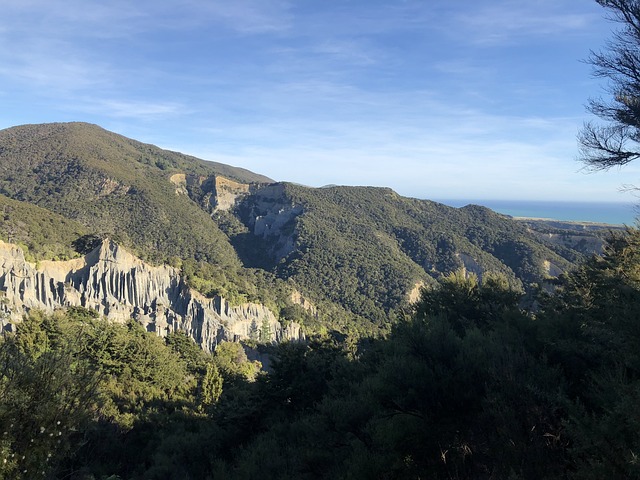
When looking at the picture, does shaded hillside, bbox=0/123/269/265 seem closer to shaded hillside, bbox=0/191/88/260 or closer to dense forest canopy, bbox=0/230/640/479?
shaded hillside, bbox=0/191/88/260

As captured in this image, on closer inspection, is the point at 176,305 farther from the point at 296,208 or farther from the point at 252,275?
the point at 296,208

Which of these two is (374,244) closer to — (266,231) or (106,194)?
(266,231)

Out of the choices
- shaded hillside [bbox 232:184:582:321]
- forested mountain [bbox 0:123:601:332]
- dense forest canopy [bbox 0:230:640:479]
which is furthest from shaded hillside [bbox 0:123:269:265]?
dense forest canopy [bbox 0:230:640:479]

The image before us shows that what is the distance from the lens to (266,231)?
112125 mm

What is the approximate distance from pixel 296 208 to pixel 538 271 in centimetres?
6200

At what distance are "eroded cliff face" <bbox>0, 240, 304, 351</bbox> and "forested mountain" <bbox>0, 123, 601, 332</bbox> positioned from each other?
2.58 metres

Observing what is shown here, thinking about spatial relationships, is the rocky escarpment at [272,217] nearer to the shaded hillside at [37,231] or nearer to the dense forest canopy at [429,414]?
the shaded hillside at [37,231]

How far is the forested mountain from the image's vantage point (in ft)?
224

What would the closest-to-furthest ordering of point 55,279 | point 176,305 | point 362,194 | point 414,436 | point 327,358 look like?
point 414,436 → point 327,358 → point 55,279 → point 176,305 → point 362,194

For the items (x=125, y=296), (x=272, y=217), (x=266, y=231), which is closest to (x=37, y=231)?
(x=125, y=296)

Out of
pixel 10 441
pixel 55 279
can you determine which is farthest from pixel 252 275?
pixel 10 441

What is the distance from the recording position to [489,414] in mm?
7102

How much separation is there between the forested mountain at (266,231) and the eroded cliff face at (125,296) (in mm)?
2575

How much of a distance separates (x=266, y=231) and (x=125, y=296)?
6348cm
